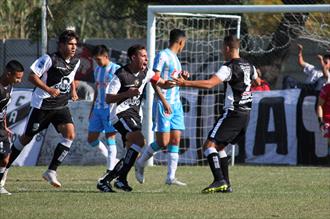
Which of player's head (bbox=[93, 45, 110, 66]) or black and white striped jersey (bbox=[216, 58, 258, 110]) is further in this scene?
player's head (bbox=[93, 45, 110, 66])

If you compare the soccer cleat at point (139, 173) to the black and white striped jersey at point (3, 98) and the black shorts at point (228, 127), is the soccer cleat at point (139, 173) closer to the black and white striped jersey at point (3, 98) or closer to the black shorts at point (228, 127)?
the black shorts at point (228, 127)

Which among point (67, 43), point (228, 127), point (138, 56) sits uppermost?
point (67, 43)

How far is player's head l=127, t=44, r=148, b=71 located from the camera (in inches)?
480

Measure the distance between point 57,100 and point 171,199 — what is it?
270 centimetres

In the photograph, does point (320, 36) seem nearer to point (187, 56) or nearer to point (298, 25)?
point (298, 25)

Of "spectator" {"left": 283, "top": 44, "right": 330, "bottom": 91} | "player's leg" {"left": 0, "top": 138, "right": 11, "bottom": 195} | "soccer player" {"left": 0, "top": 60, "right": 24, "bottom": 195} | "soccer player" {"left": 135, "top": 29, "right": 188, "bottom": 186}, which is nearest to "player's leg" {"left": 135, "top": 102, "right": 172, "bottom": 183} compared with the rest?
"soccer player" {"left": 135, "top": 29, "right": 188, "bottom": 186}

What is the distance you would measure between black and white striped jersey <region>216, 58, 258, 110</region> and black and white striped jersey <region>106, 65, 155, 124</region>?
3.98 ft

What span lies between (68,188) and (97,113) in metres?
3.06

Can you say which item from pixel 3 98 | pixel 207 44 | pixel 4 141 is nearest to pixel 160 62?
pixel 3 98

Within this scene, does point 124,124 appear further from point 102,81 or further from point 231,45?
point 102,81

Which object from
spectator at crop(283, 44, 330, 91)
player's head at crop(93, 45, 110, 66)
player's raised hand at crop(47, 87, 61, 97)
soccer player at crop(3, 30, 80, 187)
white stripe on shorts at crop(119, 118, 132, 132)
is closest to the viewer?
player's raised hand at crop(47, 87, 61, 97)

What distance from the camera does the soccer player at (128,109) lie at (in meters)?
12.1

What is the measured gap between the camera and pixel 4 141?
461 inches

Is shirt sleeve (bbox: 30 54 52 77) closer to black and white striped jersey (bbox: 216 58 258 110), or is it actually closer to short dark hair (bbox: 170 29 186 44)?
short dark hair (bbox: 170 29 186 44)
